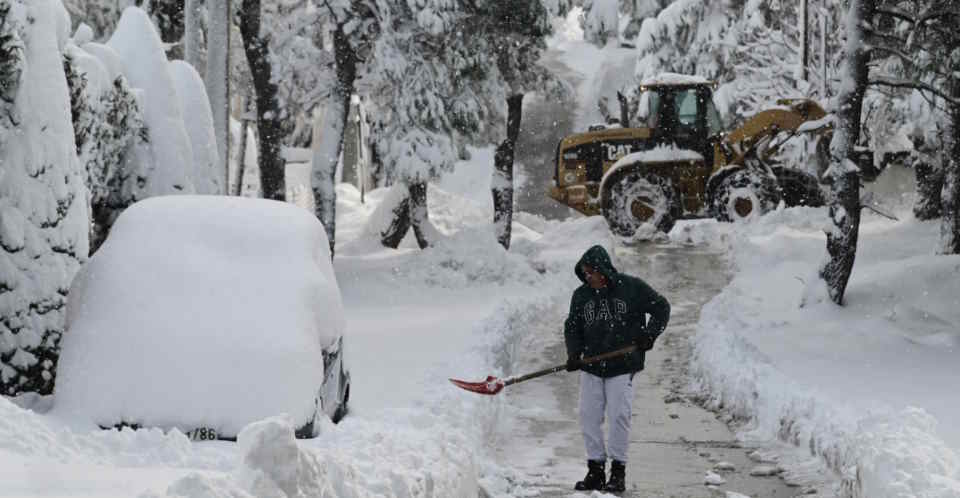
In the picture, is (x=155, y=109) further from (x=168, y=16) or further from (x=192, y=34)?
(x=168, y=16)

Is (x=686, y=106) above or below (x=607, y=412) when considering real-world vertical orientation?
below

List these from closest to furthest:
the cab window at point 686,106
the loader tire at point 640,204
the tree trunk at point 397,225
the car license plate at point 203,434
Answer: the car license plate at point 203,434, the loader tire at point 640,204, the cab window at point 686,106, the tree trunk at point 397,225

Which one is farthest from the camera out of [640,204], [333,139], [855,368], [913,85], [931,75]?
[640,204]

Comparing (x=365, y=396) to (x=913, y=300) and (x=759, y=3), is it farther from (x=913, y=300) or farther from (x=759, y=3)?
(x=759, y=3)

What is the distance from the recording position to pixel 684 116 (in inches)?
1035

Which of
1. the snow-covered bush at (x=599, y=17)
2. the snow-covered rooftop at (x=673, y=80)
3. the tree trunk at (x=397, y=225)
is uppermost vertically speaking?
the snow-covered bush at (x=599, y=17)

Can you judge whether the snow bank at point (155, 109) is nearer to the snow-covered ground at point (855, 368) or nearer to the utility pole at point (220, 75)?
the utility pole at point (220, 75)

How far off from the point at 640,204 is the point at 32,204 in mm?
17925

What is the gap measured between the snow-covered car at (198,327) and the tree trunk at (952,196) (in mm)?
12620

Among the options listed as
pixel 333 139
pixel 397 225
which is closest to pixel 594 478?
pixel 333 139

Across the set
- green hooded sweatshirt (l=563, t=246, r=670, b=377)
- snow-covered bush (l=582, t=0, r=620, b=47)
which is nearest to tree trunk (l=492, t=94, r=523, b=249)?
snow-covered bush (l=582, t=0, r=620, b=47)

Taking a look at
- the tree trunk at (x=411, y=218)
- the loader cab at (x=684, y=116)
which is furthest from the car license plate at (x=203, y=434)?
the loader cab at (x=684, y=116)

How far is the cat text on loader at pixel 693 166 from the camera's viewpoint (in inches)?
986

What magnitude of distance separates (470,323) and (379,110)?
7.87 metres
